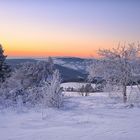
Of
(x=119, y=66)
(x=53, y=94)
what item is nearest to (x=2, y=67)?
(x=119, y=66)

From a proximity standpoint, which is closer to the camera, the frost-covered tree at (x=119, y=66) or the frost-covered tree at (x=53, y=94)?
the frost-covered tree at (x=53, y=94)

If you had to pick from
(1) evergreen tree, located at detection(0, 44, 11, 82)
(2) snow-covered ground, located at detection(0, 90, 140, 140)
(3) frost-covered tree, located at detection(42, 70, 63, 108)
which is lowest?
(2) snow-covered ground, located at detection(0, 90, 140, 140)

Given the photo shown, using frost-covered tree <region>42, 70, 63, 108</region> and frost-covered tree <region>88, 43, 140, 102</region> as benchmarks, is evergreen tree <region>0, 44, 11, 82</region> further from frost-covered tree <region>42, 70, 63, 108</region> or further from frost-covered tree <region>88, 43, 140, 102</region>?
frost-covered tree <region>42, 70, 63, 108</region>

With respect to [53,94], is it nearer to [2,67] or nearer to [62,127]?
[62,127]

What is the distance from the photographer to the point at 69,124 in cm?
1336

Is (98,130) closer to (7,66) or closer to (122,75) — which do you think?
(122,75)

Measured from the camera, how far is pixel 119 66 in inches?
1077

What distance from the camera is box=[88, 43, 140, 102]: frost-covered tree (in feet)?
89.4

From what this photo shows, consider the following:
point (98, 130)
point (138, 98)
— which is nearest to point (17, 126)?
point (98, 130)

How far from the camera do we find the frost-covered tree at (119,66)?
27.2m

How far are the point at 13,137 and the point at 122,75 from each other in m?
17.7

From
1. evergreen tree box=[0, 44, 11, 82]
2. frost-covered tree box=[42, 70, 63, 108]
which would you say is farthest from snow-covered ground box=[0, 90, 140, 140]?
evergreen tree box=[0, 44, 11, 82]

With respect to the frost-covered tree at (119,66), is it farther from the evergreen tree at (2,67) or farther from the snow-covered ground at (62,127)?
the evergreen tree at (2,67)

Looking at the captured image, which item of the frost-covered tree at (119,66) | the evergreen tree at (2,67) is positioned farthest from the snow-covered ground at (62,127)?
the evergreen tree at (2,67)
